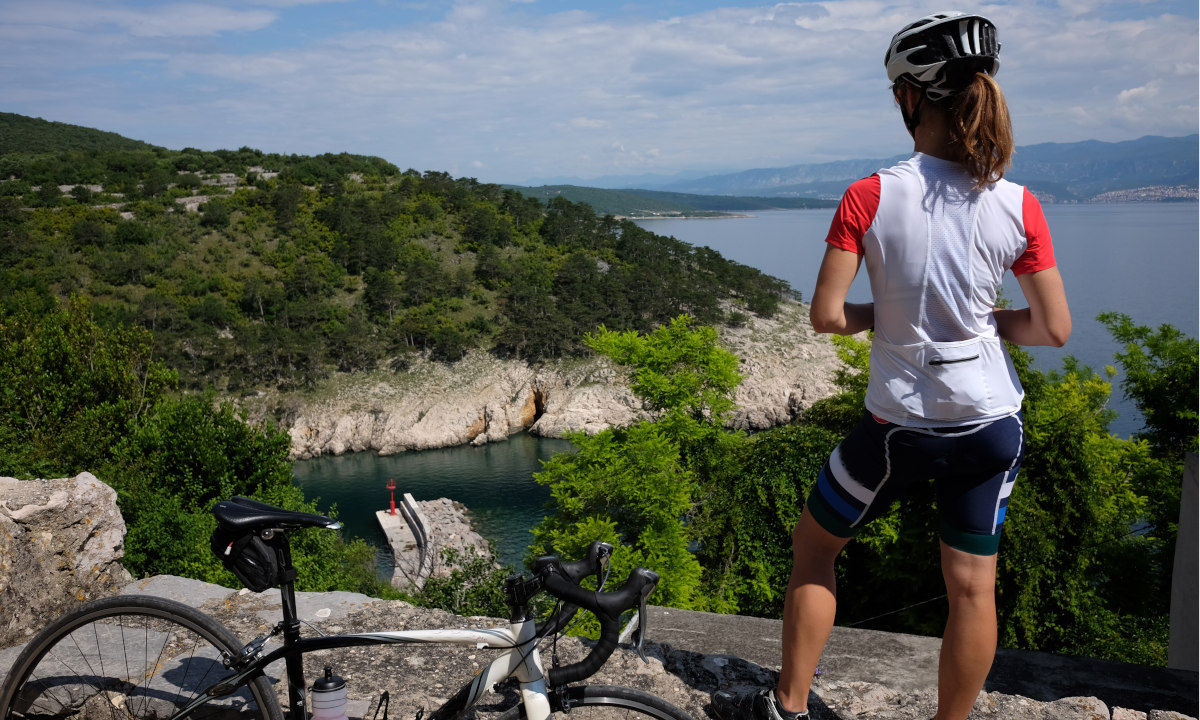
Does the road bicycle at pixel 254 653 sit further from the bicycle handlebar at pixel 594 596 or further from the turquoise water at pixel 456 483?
the turquoise water at pixel 456 483

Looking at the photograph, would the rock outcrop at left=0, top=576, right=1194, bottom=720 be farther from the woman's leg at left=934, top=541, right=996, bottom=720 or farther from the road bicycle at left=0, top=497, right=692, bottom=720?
the woman's leg at left=934, top=541, right=996, bottom=720

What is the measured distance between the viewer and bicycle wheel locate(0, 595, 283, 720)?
90.2 inches

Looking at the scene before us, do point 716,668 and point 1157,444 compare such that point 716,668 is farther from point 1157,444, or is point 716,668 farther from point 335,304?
point 335,304

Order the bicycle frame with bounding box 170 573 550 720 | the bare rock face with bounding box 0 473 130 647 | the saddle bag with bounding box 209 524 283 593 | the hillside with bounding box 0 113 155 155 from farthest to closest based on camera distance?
the hillside with bounding box 0 113 155 155, the bare rock face with bounding box 0 473 130 647, the saddle bag with bounding box 209 524 283 593, the bicycle frame with bounding box 170 573 550 720

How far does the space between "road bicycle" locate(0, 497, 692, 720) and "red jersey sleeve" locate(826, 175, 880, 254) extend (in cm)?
94

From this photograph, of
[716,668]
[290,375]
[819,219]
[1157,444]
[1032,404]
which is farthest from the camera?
[819,219]

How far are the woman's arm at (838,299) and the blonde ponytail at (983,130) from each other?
0.35 meters

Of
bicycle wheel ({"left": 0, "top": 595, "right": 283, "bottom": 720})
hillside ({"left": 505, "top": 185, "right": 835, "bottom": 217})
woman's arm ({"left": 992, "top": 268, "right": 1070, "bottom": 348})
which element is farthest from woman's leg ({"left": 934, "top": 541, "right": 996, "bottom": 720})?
hillside ({"left": 505, "top": 185, "right": 835, "bottom": 217})

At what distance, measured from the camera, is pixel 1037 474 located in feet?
55.8

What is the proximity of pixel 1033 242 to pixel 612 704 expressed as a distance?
1527 mm

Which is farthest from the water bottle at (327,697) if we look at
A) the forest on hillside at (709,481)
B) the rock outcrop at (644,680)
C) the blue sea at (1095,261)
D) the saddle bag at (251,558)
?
the blue sea at (1095,261)

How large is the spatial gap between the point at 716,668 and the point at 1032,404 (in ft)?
60.8

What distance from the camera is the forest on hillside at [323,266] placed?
56.3 m

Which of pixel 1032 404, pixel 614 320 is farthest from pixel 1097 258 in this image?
pixel 1032 404
